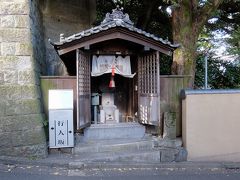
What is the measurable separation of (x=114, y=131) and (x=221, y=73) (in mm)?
8702

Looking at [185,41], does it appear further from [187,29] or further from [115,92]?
[115,92]

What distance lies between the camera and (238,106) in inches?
350

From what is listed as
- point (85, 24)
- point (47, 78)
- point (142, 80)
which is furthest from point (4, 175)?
point (85, 24)

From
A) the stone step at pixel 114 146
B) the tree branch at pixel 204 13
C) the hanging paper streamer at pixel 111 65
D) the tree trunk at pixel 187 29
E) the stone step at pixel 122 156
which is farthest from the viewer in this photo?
the tree trunk at pixel 187 29

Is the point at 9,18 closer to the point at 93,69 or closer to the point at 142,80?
the point at 93,69

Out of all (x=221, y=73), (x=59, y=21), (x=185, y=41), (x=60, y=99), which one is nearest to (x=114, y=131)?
(x=60, y=99)

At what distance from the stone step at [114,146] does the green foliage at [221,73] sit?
25.2ft

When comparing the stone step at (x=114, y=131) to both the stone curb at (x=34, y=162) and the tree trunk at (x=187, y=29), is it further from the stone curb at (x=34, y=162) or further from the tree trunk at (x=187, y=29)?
the tree trunk at (x=187, y=29)

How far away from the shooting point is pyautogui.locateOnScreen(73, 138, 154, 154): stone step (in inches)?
327

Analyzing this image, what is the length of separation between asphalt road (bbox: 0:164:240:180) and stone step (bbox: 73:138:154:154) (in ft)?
3.60

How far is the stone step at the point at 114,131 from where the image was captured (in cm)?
896

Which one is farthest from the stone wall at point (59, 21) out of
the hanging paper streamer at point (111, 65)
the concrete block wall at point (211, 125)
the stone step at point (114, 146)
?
the concrete block wall at point (211, 125)

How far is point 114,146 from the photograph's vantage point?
841 centimetres

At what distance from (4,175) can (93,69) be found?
4.05 m
